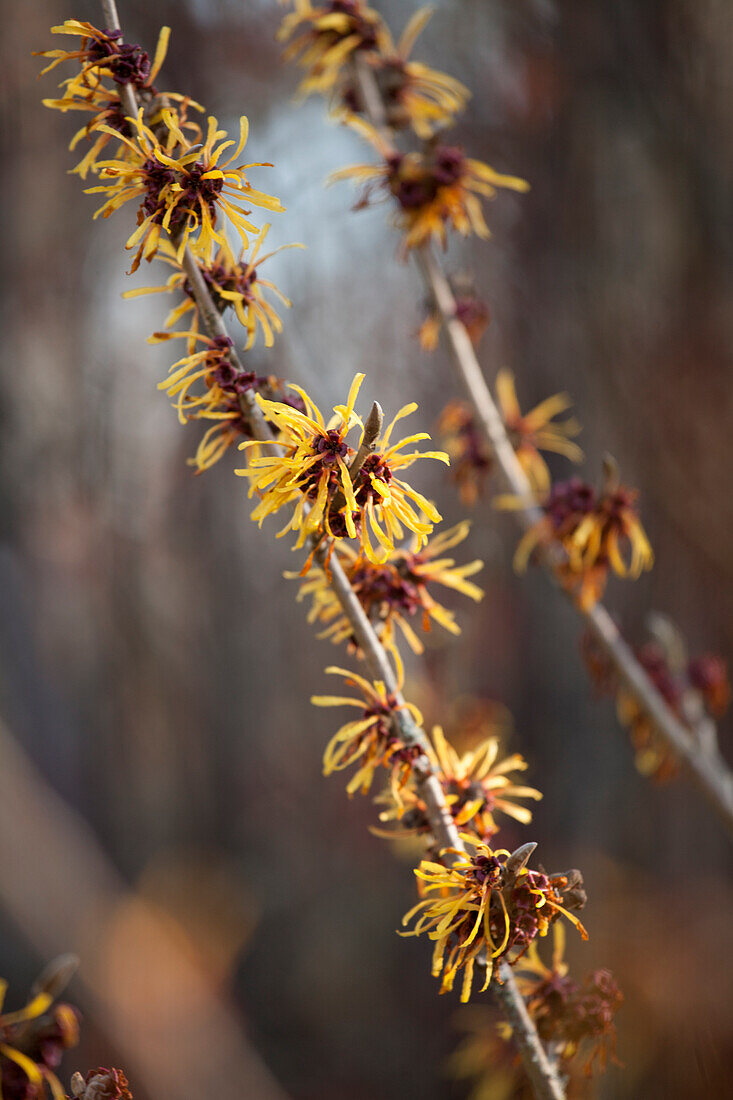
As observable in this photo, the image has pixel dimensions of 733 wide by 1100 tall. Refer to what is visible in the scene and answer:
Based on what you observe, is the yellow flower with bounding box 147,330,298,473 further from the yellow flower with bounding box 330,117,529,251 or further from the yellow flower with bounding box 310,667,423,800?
the yellow flower with bounding box 330,117,529,251

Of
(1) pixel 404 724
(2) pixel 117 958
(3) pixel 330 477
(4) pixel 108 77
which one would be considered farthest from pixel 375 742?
(2) pixel 117 958

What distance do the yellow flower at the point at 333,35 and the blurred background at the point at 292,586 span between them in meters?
0.57

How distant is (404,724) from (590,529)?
27 cm

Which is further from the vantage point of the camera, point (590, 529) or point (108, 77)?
point (590, 529)

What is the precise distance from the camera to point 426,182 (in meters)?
0.58

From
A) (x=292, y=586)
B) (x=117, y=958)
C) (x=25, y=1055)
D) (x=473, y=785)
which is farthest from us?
(x=292, y=586)

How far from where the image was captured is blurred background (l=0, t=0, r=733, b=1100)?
4.76ft

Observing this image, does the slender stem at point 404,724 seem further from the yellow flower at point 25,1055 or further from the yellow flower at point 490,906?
the yellow flower at point 25,1055

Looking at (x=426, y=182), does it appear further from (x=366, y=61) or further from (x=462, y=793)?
(x=462, y=793)

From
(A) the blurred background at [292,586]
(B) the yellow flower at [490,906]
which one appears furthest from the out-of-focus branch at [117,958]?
(B) the yellow flower at [490,906]

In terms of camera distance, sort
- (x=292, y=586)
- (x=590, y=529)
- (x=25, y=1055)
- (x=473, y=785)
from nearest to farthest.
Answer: (x=25, y=1055) < (x=473, y=785) < (x=590, y=529) < (x=292, y=586)

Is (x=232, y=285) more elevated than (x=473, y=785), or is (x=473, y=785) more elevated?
(x=232, y=285)

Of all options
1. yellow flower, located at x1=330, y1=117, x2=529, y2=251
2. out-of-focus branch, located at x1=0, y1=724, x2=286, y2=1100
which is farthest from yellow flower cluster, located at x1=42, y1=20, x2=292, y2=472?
out-of-focus branch, located at x1=0, y1=724, x2=286, y2=1100

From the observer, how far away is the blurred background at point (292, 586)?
1451 millimetres
